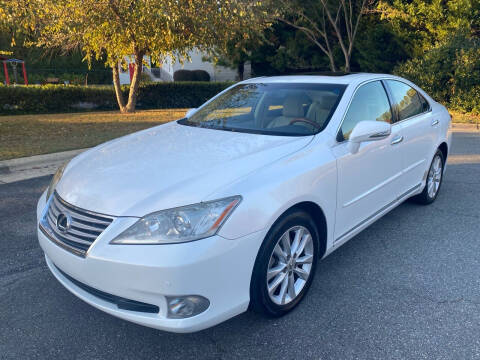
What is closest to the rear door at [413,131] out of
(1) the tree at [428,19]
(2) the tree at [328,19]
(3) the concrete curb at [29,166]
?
(3) the concrete curb at [29,166]

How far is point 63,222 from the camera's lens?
2510 millimetres

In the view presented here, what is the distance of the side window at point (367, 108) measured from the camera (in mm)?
3340

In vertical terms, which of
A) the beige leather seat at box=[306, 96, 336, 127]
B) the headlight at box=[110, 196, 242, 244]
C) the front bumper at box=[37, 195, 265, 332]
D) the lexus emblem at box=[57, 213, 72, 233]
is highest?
the beige leather seat at box=[306, 96, 336, 127]

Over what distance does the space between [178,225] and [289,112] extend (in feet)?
5.95

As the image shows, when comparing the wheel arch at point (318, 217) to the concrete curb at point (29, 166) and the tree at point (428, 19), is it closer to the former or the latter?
the concrete curb at point (29, 166)

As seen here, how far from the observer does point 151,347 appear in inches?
98.2

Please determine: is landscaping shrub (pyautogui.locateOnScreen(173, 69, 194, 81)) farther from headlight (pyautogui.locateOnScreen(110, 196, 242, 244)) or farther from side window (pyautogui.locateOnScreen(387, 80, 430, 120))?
headlight (pyautogui.locateOnScreen(110, 196, 242, 244))

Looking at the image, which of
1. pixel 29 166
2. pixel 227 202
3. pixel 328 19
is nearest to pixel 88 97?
pixel 29 166

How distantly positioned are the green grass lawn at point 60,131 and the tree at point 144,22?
2.48 m

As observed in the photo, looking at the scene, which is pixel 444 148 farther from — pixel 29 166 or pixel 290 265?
pixel 29 166

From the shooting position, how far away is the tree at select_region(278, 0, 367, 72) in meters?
20.7

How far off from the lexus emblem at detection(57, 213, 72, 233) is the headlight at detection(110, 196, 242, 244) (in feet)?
1.33

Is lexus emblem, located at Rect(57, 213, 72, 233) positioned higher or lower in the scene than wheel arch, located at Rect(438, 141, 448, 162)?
higher

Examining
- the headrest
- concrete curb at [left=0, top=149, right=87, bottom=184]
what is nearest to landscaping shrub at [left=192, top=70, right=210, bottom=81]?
concrete curb at [left=0, top=149, right=87, bottom=184]
